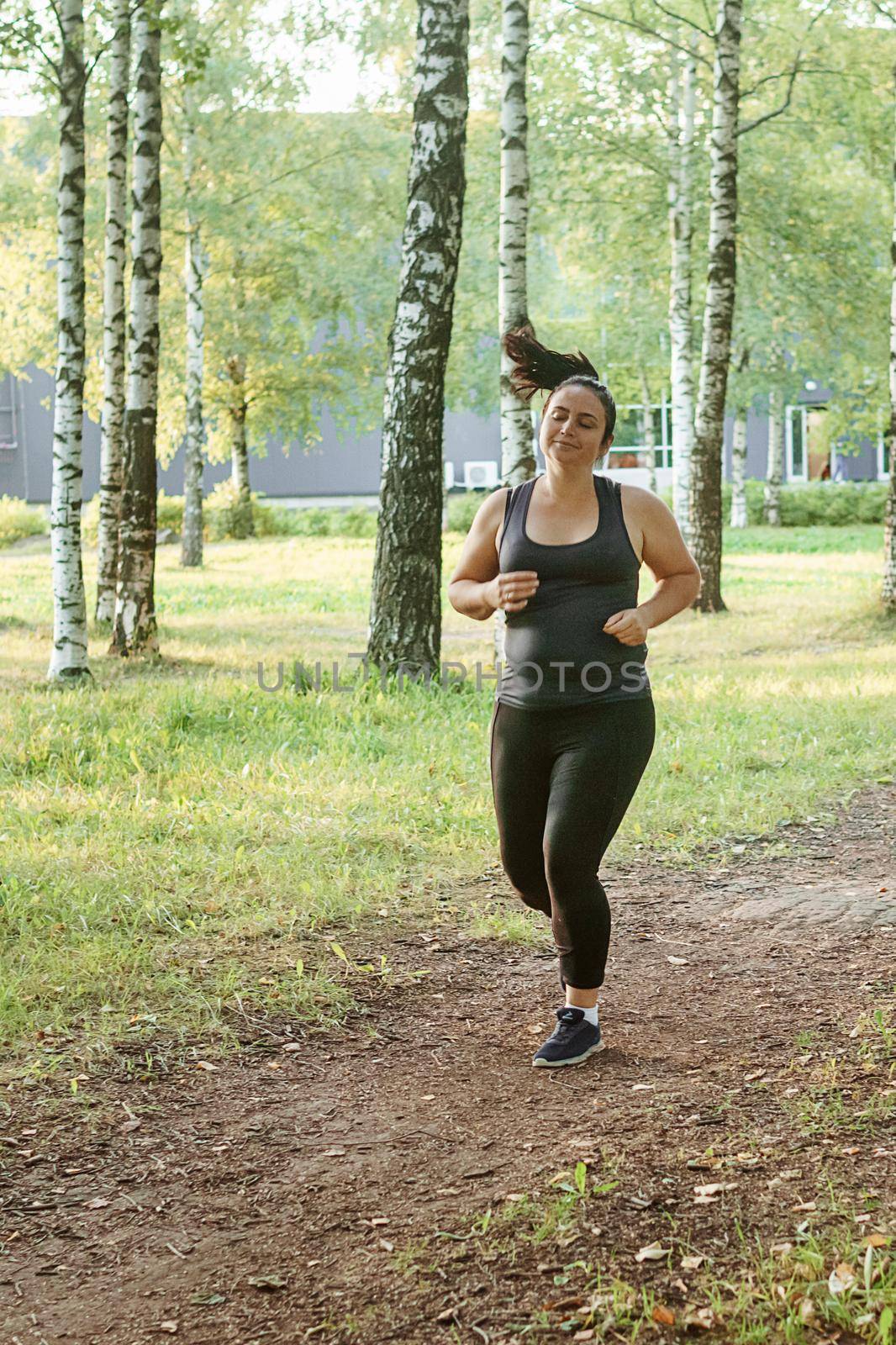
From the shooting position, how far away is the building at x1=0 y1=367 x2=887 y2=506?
51906 millimetres

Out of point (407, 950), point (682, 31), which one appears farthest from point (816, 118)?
point (407, 950)

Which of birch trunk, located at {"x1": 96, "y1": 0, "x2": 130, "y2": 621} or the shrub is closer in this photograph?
birch trunk, located at {"x1": 96, "y1": 0, "x2": 130, "y2": 621}

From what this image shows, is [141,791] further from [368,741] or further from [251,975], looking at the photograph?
[251,975]

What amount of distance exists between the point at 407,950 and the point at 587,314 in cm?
3755

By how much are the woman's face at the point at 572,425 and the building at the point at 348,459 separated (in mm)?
46710

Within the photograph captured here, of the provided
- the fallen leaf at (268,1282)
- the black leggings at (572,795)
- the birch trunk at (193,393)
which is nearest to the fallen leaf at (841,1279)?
the fallen leaf at (268,1282)

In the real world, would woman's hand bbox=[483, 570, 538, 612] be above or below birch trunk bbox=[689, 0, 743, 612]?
below

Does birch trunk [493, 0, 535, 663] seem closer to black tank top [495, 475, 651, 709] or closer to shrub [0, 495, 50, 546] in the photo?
black tank top [495, 475, 651, 709]

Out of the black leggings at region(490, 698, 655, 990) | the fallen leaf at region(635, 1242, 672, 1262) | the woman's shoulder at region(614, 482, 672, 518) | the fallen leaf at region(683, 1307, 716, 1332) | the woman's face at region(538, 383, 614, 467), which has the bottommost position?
the fallen leaf at region(635, 1242, 672, 1262)

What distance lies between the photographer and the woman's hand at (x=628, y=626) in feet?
14.7

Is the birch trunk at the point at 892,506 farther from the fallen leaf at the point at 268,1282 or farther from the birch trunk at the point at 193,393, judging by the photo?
the birch trunk at the point at 193,393

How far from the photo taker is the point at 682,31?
73.2 ft

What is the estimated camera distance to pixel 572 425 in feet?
15.1

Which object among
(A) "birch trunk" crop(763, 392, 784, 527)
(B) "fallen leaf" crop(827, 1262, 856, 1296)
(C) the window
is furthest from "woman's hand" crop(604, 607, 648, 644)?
(C) the window
